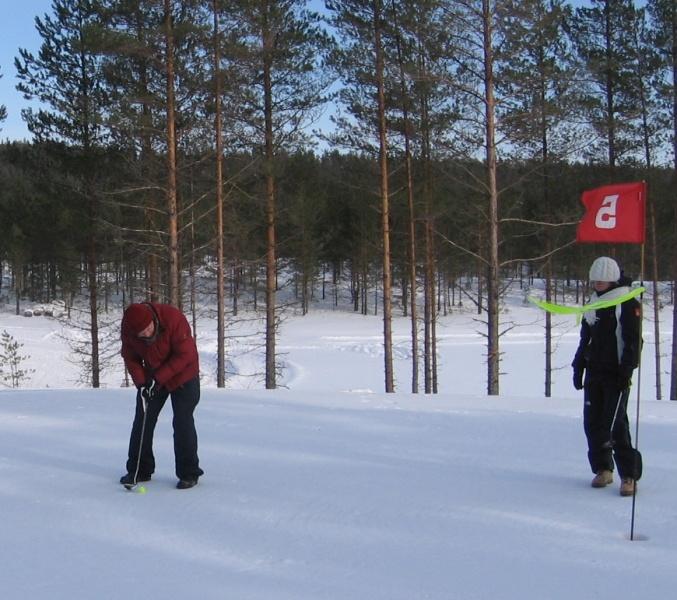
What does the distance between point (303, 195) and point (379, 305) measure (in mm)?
18450

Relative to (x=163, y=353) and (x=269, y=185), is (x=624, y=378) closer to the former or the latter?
(x=163, y=353)

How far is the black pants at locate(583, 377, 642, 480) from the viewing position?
5.12 meters

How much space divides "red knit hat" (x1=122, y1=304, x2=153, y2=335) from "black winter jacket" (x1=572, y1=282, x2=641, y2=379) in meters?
3.22

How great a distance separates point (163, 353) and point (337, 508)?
5.84ft

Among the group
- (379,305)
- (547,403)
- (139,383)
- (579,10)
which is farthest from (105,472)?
(379,305)

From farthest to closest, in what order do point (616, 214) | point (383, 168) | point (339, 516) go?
1. point (383, 168)
2. point (616, 214)
3. point (339, 516)

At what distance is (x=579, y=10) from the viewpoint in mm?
19234

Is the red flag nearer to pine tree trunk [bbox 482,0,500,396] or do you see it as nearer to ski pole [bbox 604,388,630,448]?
ski pole [bbox 604,388,630,448]

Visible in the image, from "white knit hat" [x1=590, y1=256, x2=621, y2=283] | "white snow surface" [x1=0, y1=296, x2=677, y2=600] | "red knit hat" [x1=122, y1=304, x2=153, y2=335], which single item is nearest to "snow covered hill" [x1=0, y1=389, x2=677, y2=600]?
"white snow surface" [x1=0, y1=296, x2=677, y2=600]

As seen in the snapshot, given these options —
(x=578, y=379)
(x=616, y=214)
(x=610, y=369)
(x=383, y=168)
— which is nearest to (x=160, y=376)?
(x=578, y=379)

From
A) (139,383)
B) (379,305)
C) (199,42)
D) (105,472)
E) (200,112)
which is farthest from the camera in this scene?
(379,305)

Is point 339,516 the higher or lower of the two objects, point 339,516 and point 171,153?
the lower

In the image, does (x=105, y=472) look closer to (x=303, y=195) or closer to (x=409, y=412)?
(x=409, y=412)

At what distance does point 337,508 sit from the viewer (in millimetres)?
5016
